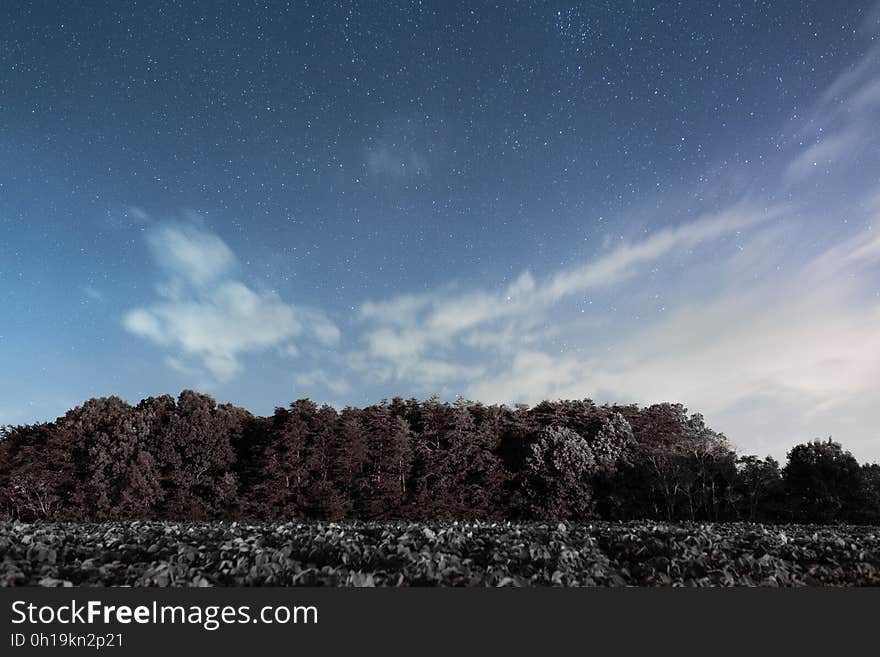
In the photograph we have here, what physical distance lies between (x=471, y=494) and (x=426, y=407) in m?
5.90

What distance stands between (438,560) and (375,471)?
2500cm

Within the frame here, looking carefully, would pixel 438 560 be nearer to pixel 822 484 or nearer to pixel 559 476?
pixel 559 476

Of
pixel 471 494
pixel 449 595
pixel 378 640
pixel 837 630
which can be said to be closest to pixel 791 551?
pixel 837 630

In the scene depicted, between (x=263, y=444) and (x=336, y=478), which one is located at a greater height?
(x=263, y=444)

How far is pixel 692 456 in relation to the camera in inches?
1342

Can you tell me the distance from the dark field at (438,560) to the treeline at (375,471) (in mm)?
19887

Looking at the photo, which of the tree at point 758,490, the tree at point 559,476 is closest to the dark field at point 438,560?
the tree at point 559,476

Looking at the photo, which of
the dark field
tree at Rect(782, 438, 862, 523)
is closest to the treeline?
tree at Rect(782, 438, 862, 523)

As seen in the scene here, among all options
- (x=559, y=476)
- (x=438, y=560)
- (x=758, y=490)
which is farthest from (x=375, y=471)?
(x=438, y=560)

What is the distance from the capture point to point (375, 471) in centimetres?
3225

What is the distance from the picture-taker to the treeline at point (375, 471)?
100.0 ft

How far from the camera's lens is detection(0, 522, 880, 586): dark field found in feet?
23.9

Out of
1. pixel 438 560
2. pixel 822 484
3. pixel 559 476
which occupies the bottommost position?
pixel 438 560

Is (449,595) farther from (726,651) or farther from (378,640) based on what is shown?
(726,651)
